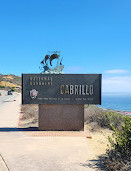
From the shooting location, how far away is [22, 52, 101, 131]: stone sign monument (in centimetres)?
1238

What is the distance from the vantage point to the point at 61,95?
40.8ft

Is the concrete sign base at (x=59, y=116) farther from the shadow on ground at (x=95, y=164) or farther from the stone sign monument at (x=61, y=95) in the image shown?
the shadow on ground at (x=95, y=164)

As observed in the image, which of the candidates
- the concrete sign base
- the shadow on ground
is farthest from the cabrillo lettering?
the shadow on ground

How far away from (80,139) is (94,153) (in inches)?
85.3

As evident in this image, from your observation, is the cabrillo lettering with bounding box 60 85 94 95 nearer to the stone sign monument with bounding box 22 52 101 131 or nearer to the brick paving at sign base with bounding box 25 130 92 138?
the stone sign monument with bounding box 22 52 101 131

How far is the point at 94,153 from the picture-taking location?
27.0ft

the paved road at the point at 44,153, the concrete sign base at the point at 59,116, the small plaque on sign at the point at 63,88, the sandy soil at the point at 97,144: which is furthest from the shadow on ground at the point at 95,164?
the small plaque on sign at the point at 63,88

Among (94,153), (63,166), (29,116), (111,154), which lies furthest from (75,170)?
(29,116)

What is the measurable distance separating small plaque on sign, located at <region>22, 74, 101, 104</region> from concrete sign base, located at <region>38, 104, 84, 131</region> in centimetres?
40

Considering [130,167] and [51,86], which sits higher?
[51,86]

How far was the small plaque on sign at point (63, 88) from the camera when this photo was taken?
40.6ft

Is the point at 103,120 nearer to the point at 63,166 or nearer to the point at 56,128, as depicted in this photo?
the point at 56,128

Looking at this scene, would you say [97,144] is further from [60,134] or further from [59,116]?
[59,116]

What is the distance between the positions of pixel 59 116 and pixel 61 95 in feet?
4.44
